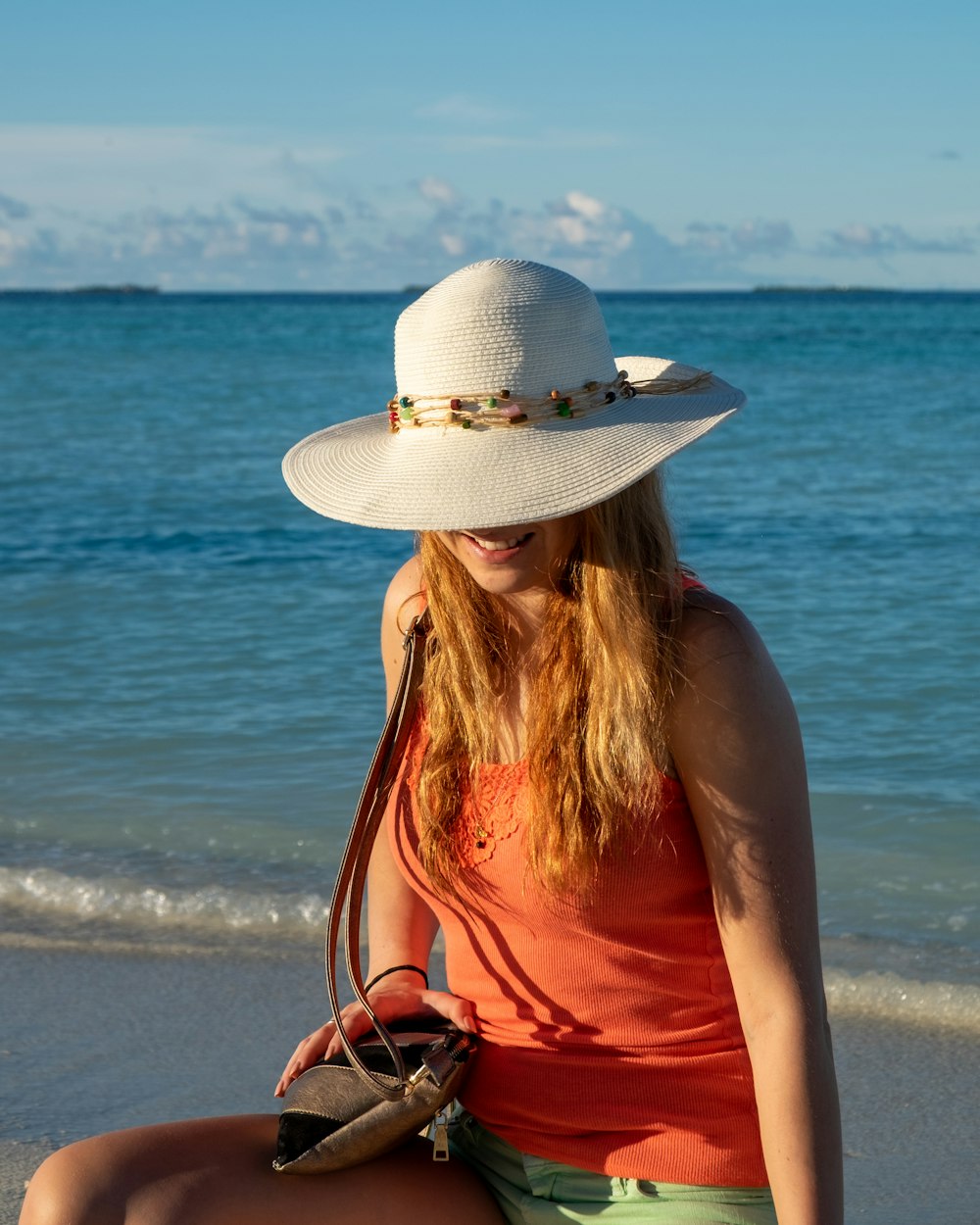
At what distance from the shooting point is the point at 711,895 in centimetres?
193

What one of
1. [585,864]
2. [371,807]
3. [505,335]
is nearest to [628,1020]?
[585,864]

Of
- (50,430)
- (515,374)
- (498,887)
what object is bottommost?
(50,430)

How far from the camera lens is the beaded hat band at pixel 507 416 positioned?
1.82m

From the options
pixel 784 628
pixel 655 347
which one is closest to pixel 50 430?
pixel 784 628

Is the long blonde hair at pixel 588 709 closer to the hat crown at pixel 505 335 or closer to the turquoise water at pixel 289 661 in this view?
the hat crown at pixel 505 335

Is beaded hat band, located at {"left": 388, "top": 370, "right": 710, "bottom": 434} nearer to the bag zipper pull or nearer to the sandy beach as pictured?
the bag zipper pull

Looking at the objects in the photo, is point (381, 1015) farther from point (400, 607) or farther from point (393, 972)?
point (400, 607)

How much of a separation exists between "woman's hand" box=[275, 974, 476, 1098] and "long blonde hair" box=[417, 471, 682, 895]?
16 centimetres

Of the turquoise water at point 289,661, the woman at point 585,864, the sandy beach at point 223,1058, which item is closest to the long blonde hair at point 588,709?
the woman at point 585,864

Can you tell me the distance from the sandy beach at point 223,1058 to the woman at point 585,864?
1.11m

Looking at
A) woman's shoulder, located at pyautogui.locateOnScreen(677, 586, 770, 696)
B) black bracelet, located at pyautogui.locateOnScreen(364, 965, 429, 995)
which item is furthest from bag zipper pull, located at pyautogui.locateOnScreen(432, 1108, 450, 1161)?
woman's shoulder, located at pyautogui.locateOnScreen(677, 586, 770, 696)

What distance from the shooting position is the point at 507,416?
1.91 m

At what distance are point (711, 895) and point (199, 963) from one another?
7.81 feet

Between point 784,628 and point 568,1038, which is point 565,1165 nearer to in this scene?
point 568,1038
